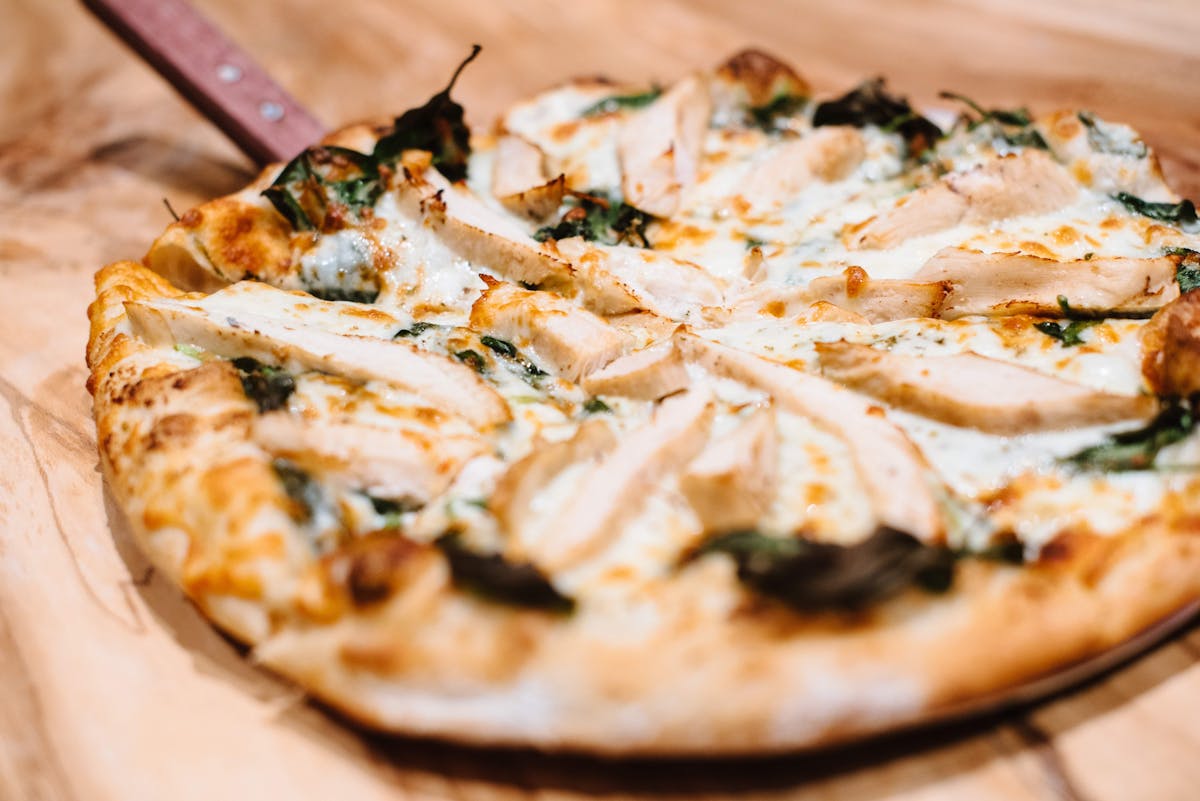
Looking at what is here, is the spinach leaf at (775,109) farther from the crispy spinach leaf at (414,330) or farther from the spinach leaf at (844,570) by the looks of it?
the spinach leaf at (844,570)

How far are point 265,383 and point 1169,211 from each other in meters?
2.93

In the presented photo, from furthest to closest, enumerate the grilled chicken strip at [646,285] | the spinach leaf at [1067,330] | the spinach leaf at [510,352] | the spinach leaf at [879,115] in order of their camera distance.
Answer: the spinach leaf at [879,115], the grilled chicken strip at [646,285], the spinach leaf at [510,352], the spinach leaf at [1067,330]

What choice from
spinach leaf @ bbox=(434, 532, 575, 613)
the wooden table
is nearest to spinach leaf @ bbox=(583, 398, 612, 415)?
spinach leaf @ bbox=(434, 532, 575, 613)

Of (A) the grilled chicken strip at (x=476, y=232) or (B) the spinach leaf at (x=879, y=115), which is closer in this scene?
(A) the grilled chicken strip at (x=476, y=232)

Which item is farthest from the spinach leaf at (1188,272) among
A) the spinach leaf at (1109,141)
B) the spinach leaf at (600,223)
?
the spinach leaf at (600,223)

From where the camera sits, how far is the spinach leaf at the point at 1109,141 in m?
3.75

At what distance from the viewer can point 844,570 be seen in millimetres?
2074

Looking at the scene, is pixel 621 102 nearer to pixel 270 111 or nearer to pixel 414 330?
pixel 270 111

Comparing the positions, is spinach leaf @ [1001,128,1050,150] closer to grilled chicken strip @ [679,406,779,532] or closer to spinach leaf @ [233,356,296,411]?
grilled chicken strip @ [679,406,779,532]

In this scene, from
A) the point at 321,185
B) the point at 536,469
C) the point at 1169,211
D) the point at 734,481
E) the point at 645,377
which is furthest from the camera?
the point at 321,185

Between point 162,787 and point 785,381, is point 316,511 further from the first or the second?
→ point 785,381

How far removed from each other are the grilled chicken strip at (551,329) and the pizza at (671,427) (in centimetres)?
1

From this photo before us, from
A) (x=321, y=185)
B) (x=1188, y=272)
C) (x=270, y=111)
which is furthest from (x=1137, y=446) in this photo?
(x=270, y=111)

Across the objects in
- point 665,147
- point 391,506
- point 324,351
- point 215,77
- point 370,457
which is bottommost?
point 391,506
